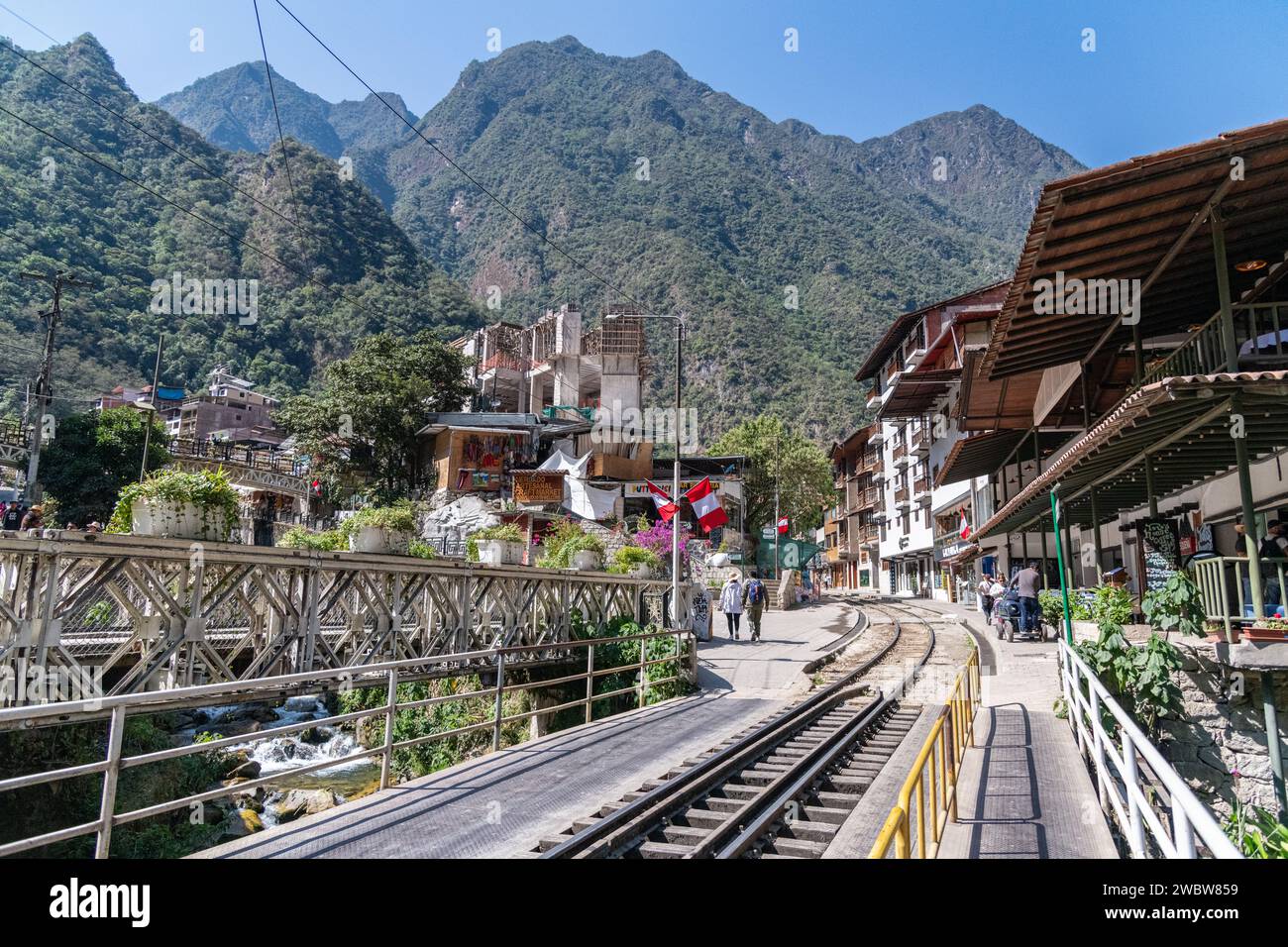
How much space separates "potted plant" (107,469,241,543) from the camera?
26.7ft

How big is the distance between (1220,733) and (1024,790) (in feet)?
14.1

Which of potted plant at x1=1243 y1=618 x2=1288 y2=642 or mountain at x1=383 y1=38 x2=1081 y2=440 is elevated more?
mountain at x1=383 y1=38 x2=1081 y2=440

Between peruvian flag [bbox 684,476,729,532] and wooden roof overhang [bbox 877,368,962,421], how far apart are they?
49.2ft

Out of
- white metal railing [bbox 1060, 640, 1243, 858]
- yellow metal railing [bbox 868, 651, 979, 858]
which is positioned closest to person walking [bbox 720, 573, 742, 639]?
yellow metal railing [bbox 868, 651, 979, 858]

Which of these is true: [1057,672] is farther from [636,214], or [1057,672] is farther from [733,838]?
[636,214]

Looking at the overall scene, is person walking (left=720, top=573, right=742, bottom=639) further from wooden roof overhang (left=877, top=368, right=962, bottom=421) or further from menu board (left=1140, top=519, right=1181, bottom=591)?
→ wooden roof overhang (left=877, top=368, right=962, bottom=421)

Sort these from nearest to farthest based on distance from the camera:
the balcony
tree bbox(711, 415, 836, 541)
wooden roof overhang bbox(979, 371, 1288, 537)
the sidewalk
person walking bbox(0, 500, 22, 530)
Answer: the sidewalk < wooden roof overhang bbox(979, 371, 1288, 537) < the balcony < person walking bbox(0, 500, 22, 530) < tree bbox(711, 415, 836, 541)

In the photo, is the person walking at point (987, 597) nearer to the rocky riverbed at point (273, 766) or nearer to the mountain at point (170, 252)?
the rocky riverbed at point (273, 766)

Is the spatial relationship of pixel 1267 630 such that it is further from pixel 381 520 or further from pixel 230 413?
pixel 230 413

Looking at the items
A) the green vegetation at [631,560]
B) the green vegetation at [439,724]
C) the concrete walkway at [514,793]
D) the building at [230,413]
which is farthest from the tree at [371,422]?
the concrete walkway at [514,793]

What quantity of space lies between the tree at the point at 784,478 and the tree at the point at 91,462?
124 ft

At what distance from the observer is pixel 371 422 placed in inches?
1855

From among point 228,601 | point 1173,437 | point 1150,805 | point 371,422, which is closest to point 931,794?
point 1150,805

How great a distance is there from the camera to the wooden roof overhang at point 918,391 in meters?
33.6
